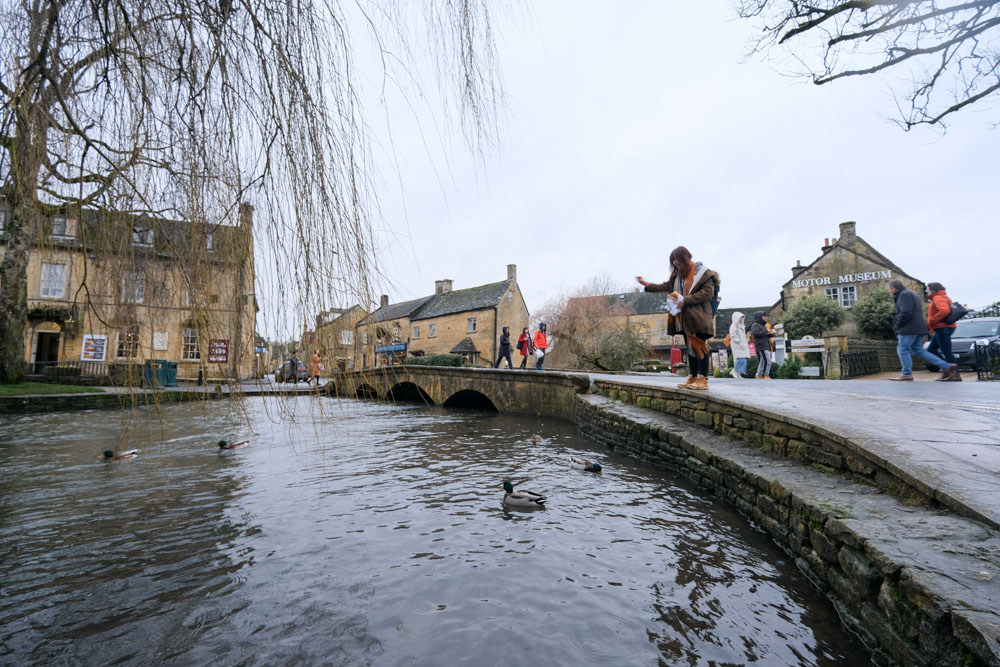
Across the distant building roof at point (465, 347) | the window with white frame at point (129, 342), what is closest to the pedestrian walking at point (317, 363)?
the window with white frame at point (129, 342)

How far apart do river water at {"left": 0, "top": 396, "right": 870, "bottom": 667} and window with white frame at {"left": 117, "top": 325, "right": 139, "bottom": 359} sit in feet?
0.99

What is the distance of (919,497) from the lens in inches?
102

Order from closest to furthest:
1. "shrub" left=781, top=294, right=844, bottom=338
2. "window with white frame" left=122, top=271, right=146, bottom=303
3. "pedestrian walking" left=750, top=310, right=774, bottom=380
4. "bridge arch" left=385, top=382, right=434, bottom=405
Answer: "window with white frame" left=122, top=271, right=146, bottom=303 → "pedestrian walking" left=750, top=310, right=774, bottom=380 → "bridge arch" left=385, top=382, right=434, bottom=405 → "shrub" left=781, top=294, right=844, bottom=338

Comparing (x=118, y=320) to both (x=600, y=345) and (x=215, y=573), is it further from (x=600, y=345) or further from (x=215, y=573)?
(x=600, y=345)

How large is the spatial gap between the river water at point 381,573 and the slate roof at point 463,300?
27.7 meters

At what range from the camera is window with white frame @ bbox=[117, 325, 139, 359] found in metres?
1.80

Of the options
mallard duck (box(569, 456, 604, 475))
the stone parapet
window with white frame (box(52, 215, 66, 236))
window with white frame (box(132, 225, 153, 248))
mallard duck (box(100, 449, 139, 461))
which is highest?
window with white frame (box(52, 215, 66, 236))

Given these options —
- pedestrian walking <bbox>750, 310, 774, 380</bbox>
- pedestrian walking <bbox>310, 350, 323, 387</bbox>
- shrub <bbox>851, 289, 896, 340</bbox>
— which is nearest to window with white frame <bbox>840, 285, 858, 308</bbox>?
shrub <bbox>851, 289, 896, 340</bbox>

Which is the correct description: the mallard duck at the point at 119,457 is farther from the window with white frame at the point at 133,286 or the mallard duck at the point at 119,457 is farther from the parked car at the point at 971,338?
the parked car at the point at 971,338

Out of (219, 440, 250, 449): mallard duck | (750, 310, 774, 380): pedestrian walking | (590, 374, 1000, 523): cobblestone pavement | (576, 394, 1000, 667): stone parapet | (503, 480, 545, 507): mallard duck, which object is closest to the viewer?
(576, 394, 1000, 667): stone parapet

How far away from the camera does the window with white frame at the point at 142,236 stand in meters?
1.89

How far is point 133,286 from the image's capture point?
202 cm

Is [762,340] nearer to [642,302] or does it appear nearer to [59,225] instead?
[59,225]

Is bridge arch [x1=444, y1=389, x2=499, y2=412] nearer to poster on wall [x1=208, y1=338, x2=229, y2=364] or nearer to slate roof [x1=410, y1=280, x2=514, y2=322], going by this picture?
slate roof [x1=410, y1=280, x2=514, y2=322]
